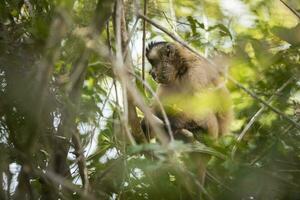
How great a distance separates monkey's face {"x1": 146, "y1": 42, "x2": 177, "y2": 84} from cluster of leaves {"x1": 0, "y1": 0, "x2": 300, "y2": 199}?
1.71 meters

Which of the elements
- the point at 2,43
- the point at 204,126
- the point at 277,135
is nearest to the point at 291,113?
the point at 277,135

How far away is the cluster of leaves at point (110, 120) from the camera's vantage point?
389 centimetres

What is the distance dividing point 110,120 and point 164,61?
11.3ft

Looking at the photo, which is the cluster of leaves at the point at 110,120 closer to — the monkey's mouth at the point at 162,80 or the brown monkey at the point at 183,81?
the brown monkey at the point at 183,81

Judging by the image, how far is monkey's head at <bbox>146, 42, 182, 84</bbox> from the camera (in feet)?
24.5

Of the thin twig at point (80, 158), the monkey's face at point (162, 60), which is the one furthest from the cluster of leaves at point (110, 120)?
the monkey's face at point (162, 60)

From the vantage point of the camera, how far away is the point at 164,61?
24.8 ft

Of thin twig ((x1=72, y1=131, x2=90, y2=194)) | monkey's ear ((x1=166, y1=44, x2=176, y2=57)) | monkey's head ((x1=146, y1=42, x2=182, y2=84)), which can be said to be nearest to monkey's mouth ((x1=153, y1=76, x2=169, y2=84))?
monkey's head ((x1=146, y1=42, x2=182, y2=84))

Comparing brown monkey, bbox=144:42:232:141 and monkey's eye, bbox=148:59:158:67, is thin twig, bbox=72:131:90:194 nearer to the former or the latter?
brown monkey, bbox=144:42:232:141

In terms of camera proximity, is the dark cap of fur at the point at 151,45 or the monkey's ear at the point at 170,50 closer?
the dark cap of fur at the point at 151,45

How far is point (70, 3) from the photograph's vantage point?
2.97 meters

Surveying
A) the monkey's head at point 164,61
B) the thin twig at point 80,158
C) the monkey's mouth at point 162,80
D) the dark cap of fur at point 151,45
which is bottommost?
the thin twig at point 80,158

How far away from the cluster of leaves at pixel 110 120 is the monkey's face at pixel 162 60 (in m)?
1.71

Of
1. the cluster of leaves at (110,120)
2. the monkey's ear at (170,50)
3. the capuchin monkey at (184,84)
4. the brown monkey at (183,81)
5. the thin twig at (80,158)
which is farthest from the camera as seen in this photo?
the monkey's ear at (170,50)
